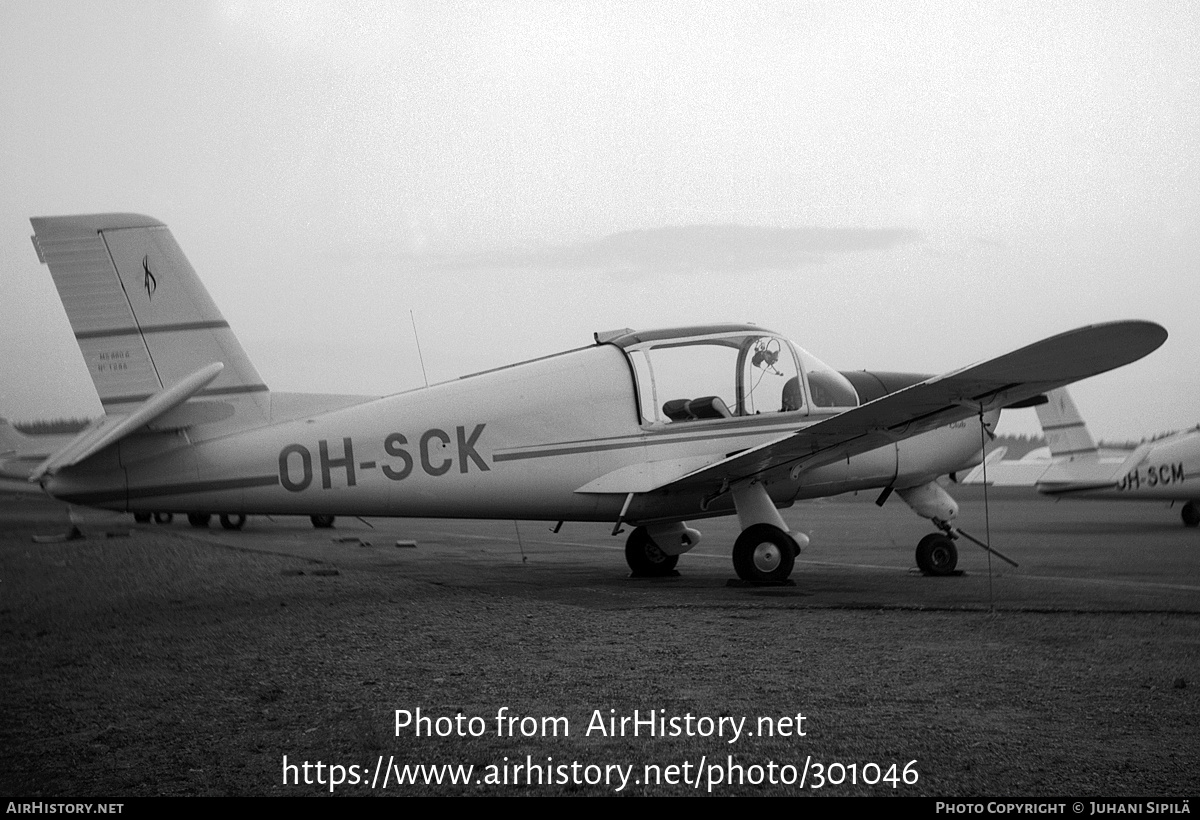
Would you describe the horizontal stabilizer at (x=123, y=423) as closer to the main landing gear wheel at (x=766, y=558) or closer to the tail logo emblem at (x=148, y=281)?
the tail logo emblem at (x=148, y=281)

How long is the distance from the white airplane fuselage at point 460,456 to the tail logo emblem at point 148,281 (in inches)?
52.4

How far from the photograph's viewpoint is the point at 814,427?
9.52 m

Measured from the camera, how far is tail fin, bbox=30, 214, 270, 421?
9422mm

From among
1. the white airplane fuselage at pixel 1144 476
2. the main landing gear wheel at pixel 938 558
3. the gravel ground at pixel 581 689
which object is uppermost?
the gravel ground at pixel 581 689

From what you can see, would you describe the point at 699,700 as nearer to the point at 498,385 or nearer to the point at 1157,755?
the point at 1157,755

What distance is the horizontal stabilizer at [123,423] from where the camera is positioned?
877cm

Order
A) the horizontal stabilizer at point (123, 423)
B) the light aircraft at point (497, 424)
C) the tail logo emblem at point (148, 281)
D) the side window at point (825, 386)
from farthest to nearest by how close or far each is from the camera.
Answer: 1. the side window at point (825, 386)
2. the tail logo emblem at point (148, 281)
3. the light aircraft at point (497, 424)
4. the horizontal stabilizer at point (123, 423)

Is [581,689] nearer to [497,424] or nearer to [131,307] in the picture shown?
[497,424]

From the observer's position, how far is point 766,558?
33.8ft

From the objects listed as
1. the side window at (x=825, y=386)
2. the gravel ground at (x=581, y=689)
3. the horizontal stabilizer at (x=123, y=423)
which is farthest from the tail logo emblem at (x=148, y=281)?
the side window at (x=825, y=386)

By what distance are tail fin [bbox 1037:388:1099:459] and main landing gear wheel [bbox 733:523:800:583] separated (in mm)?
16268

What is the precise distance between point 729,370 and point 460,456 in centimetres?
298

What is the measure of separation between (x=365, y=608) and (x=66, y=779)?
4.61 metres

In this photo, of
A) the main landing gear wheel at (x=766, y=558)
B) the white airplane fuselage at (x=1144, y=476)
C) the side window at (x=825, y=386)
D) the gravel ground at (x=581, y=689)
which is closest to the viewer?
the gravel ground at (x=581, y=689)
